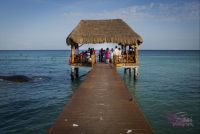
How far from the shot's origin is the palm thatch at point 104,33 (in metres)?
22.0

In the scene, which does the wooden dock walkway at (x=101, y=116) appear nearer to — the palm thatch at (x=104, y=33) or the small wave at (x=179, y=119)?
the small wave at (x=179, y=119)

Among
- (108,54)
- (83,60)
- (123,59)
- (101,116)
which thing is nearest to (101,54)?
(108,54)

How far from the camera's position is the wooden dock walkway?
18.0 ft

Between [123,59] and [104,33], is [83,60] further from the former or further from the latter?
[123,59]

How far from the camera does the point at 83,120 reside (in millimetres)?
6188

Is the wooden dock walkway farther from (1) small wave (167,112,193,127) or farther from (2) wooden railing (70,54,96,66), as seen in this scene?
(2) wooden railing (70,54,96,66)

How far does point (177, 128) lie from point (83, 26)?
16157 millimetres

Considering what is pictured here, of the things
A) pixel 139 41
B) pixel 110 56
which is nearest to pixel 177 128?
pixel 139 41

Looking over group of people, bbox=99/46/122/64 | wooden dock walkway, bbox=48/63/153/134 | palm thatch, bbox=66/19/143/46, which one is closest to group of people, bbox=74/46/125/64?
group of people, bbox=99/46/122/64

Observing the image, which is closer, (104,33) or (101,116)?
(101,116)

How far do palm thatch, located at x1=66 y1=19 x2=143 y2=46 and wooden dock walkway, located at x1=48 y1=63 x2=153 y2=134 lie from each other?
42.6 feet

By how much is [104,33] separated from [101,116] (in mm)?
17019

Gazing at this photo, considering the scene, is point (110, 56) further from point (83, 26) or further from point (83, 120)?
point (83, 120)

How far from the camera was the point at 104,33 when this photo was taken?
23.0 meters
